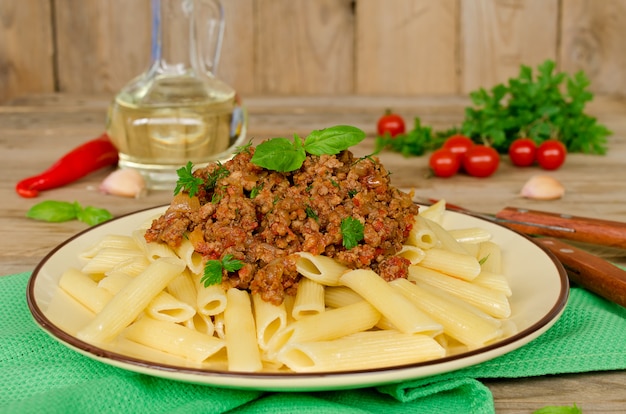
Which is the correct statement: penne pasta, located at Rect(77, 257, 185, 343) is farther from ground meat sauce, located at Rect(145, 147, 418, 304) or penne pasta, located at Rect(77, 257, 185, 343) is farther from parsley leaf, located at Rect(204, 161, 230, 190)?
parsley leaf, located at Rect(204, 161, 230, 190)

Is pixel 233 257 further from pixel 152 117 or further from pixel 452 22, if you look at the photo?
pixel 452 22

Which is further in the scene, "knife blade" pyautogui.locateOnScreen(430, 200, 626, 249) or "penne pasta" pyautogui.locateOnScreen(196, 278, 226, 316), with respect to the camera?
"knife blade" pyautogui.locateOnScreen(430, 200, 626, 249)

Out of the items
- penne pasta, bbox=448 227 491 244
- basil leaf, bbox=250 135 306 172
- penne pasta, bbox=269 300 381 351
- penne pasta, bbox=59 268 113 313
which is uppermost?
basil leaf, bbox=250 135 306 172

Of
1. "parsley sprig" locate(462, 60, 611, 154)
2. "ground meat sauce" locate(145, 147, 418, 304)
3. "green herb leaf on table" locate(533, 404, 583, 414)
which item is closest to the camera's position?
"green herb leaf on table" locate(533, 404, 583, 414)

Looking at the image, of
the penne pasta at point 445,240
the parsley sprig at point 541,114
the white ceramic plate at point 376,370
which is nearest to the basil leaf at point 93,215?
the white ceramic plate at point 376,370

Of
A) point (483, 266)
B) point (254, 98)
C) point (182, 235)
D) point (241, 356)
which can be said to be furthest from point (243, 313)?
point (254, 98)

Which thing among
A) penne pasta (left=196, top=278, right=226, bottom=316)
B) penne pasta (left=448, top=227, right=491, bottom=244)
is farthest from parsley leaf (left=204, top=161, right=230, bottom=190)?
penne pasta (left=448, top=227, right=491, bottom=244)

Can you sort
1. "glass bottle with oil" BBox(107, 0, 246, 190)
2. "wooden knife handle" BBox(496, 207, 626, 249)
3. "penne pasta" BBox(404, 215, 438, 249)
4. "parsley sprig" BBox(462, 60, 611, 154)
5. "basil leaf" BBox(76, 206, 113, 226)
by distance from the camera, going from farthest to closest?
"parsley sprig" BBox(462, 60, 611, 154) < "glass bottle with oil" BBox(107, 0, 246, 190) < "basil leaf" BBox(76, 206, 113, 226) < "wooden knife handle" BBox(496, 207, 626, 249) < "penne pasta" BBox(404, 215, 438, 249)

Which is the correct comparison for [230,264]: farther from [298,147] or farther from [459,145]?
[459,145]
